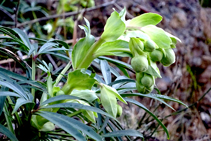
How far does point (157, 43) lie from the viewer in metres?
0.48

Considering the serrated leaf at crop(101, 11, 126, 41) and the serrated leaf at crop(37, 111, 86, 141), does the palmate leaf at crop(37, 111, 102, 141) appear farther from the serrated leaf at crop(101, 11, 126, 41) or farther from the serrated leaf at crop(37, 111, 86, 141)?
the serrated leaf at crop(101, 11, 126, 41)

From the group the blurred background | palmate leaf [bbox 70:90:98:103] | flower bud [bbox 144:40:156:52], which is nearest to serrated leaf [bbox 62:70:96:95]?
palmate leaf [bbox 70:90:98:103]

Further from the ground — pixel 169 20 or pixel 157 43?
pixel 157 43

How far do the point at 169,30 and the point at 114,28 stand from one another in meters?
1.58

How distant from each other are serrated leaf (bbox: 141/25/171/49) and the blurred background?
75 cm

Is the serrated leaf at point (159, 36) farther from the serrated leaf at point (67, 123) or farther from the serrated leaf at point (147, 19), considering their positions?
the serrated leaf at point (67, 123)

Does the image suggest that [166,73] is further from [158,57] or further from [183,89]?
[158,57]

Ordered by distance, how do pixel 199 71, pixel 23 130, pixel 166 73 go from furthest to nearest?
pixel 199 71, pixel 166 73, pixel 23 130

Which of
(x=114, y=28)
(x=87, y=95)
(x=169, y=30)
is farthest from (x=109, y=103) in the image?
(x=169, y=30)

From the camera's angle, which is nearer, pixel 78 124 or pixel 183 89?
pixel 78 124

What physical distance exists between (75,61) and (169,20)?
169cm

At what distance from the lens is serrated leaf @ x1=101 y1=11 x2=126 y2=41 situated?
461mm

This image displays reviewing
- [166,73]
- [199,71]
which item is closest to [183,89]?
[166,73]

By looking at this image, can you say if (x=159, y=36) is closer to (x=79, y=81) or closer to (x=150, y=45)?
(x=150, y=45)
